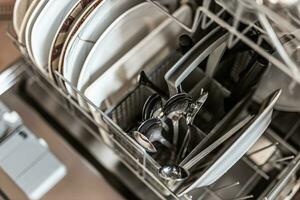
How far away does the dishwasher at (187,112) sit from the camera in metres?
0.68

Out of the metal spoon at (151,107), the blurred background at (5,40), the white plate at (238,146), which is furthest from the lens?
the blurred background at (5,40)

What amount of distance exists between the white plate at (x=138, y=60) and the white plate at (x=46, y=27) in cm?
11

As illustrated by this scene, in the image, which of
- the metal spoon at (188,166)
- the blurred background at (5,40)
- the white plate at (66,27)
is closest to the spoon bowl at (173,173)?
the metal spoon at (188,166)

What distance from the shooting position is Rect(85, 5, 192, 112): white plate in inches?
29.8

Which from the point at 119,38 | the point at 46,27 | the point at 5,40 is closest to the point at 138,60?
the point at 119,38

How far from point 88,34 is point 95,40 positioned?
29 millimetres

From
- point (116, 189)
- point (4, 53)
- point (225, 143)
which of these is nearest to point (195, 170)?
point (225, 143)

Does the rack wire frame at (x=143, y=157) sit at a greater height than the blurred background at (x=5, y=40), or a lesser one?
lesser

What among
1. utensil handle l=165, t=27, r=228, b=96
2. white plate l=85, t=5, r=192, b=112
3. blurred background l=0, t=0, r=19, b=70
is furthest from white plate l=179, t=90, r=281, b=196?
blurred background l=0, t=0, r=19, b=70

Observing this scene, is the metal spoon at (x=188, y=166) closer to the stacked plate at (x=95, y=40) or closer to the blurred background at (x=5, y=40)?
the stacked plate at (x=95, y=40)

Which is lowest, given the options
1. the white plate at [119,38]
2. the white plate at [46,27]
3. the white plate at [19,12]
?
the white plate at [119,38]

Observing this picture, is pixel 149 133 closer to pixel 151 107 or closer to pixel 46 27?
pixel 151 107

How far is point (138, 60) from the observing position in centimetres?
80

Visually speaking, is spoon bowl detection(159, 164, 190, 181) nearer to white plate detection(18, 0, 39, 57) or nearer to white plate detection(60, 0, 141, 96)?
white plate detection(60, 0, 141, 96)
